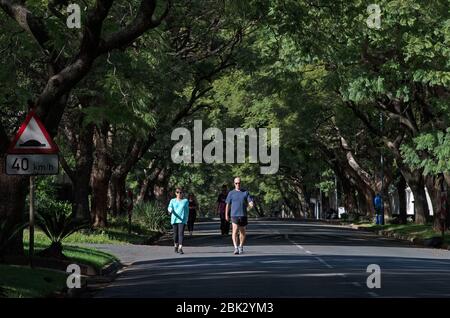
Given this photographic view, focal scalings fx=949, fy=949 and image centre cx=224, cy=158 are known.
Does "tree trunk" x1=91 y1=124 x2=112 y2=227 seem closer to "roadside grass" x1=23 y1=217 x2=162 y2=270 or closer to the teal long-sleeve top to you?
"roadside grass" x1=23 y1=217 x2=162 y2=270

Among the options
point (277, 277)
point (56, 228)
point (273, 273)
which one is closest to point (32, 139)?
point (56, 228)

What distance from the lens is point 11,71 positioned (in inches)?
810

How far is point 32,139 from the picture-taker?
16.2 metres

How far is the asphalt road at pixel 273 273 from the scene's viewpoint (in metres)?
15.2

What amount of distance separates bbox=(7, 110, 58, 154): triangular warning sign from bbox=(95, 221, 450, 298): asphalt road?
265cm

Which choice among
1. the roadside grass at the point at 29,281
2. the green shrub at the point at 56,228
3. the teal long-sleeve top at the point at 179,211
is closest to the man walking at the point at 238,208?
the teal long-sleeve top at the point at 179,211

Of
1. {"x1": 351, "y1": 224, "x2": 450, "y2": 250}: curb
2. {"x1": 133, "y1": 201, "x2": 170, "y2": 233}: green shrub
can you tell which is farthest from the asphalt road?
{"x1": 133, "y1": 201, "x2": 170, "y2": 233}: green shrub

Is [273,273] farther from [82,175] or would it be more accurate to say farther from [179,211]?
[82,175]

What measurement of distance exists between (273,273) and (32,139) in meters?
5.67

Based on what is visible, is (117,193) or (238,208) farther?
(117,193)

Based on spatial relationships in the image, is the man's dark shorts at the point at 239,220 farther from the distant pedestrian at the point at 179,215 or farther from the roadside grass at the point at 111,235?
the roadside grass at the point at 111,235

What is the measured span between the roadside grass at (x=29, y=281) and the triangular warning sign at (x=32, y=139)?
2.14 meters

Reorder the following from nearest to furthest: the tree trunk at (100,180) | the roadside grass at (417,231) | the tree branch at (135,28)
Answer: the tree branch at (135,28), the tree trunk at (100,180), the roadside grass at (417,231)
